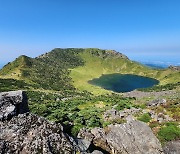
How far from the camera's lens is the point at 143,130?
27031 mm

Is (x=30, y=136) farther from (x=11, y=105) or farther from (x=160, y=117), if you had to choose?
(x=160, y=117)

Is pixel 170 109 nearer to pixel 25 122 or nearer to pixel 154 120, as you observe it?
pixel 154 120

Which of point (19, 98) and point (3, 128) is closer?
point (3, 128)

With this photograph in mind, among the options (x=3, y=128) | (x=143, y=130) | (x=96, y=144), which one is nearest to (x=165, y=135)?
(x=143, y=130)

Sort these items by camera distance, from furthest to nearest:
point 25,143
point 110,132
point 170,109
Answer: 1. point 170,109
2. point 110,132
3. point 25,143

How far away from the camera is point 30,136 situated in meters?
16.0

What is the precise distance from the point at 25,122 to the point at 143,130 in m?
15.1

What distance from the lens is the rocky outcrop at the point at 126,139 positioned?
25.1 metres

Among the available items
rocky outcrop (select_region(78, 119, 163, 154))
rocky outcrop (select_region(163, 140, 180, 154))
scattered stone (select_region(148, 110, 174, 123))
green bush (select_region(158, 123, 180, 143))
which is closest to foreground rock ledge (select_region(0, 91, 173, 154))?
rocky outcrop (select_region(78, 119, 163, 154))

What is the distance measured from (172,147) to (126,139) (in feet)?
17.8

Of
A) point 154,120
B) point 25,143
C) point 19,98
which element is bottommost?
point 154,120

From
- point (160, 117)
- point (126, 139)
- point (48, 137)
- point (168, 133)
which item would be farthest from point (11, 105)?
point (160, 117)

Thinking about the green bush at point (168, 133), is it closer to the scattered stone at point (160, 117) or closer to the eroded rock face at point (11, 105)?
the scattered stone at point (160, 117)

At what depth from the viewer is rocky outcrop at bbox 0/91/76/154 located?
1506 centimetres
